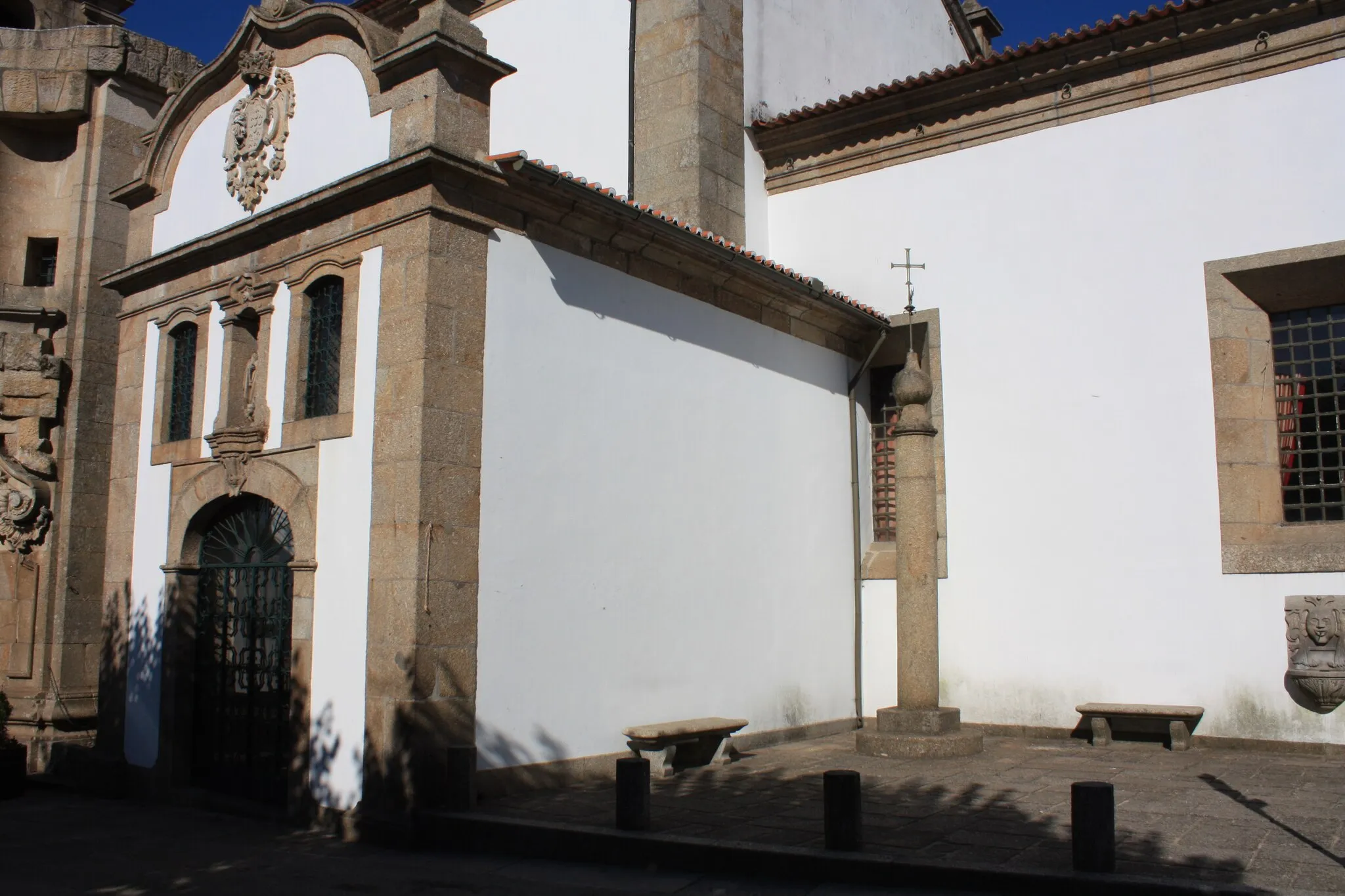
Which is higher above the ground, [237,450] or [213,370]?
[213,370]

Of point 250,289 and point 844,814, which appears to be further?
point 250,289

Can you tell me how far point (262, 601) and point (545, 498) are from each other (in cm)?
249

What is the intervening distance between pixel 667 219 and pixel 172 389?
183 inches

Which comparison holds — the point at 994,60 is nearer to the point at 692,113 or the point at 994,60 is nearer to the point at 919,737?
Result: the point at 692,113

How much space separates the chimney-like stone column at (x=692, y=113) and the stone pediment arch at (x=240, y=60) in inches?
166

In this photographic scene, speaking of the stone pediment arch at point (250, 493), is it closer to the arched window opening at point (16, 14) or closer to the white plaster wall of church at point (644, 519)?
the white plaster wall of church at point (644, 519)

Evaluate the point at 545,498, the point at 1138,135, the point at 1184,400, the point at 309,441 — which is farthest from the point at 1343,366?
the point at 309,441

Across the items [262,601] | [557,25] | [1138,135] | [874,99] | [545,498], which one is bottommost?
[262,601]

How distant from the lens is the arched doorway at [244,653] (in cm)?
889

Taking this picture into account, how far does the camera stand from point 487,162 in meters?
8.36

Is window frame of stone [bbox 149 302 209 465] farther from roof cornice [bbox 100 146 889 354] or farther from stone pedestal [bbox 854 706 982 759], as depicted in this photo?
stone pedestal [bbox 854 706 982 759]

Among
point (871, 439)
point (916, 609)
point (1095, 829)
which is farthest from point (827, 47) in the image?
point (1095, 829)

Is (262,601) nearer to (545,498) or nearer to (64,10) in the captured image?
(545,498)

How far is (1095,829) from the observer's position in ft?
17.9
